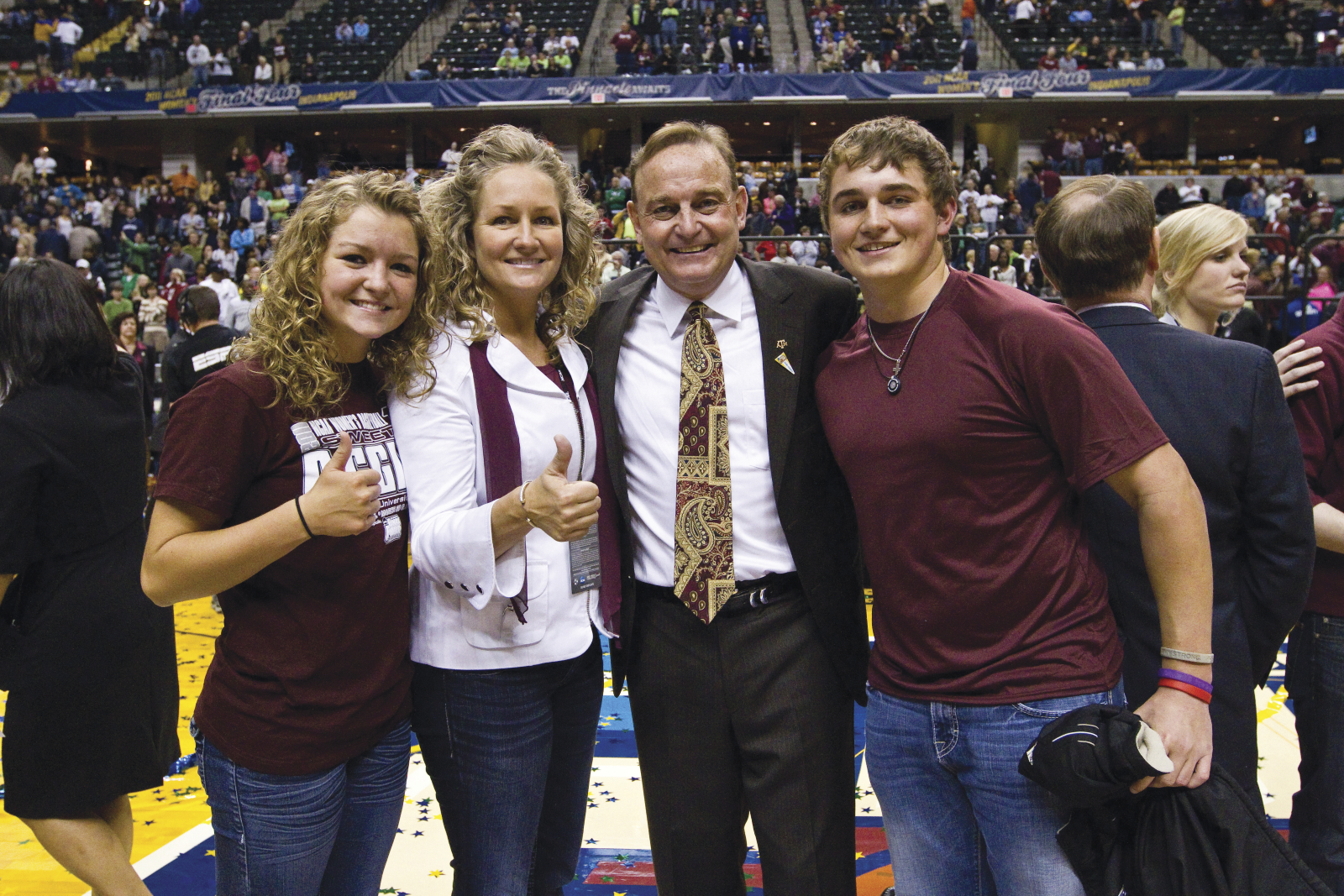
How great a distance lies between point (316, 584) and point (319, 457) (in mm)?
217

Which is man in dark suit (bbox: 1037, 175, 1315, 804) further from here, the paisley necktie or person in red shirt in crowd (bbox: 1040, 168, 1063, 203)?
person in red shirt in crowd (bbox: 1040, 168, 1063, 203)

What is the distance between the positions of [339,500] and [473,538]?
9.4 inches

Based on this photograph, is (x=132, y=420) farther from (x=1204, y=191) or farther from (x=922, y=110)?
(x=922, y=110)

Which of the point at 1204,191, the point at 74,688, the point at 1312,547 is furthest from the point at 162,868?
the point at 1204,191

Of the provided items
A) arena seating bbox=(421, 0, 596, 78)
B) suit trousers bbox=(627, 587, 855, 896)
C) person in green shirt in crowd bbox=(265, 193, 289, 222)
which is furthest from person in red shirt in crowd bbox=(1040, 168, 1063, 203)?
suit trousers bbox=(627, 587, 855, 896)

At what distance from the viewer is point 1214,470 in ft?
5.76

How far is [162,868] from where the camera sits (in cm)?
282

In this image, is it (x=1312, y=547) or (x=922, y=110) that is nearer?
(x=1312, y=547)

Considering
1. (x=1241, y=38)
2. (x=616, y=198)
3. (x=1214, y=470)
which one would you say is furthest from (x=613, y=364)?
(x=1241, y=38)

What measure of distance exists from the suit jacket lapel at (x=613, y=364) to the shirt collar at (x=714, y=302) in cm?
7

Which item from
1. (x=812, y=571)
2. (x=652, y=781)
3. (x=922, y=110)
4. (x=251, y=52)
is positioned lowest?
(x=652, y=781)

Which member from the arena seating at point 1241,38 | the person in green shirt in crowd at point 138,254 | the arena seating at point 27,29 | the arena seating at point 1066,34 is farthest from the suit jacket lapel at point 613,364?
the arena seating at point 27,29

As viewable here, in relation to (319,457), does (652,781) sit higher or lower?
lower

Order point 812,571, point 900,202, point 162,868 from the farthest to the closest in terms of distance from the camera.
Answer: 1. point 162,868
2. point 812,571
3. point 900,202
